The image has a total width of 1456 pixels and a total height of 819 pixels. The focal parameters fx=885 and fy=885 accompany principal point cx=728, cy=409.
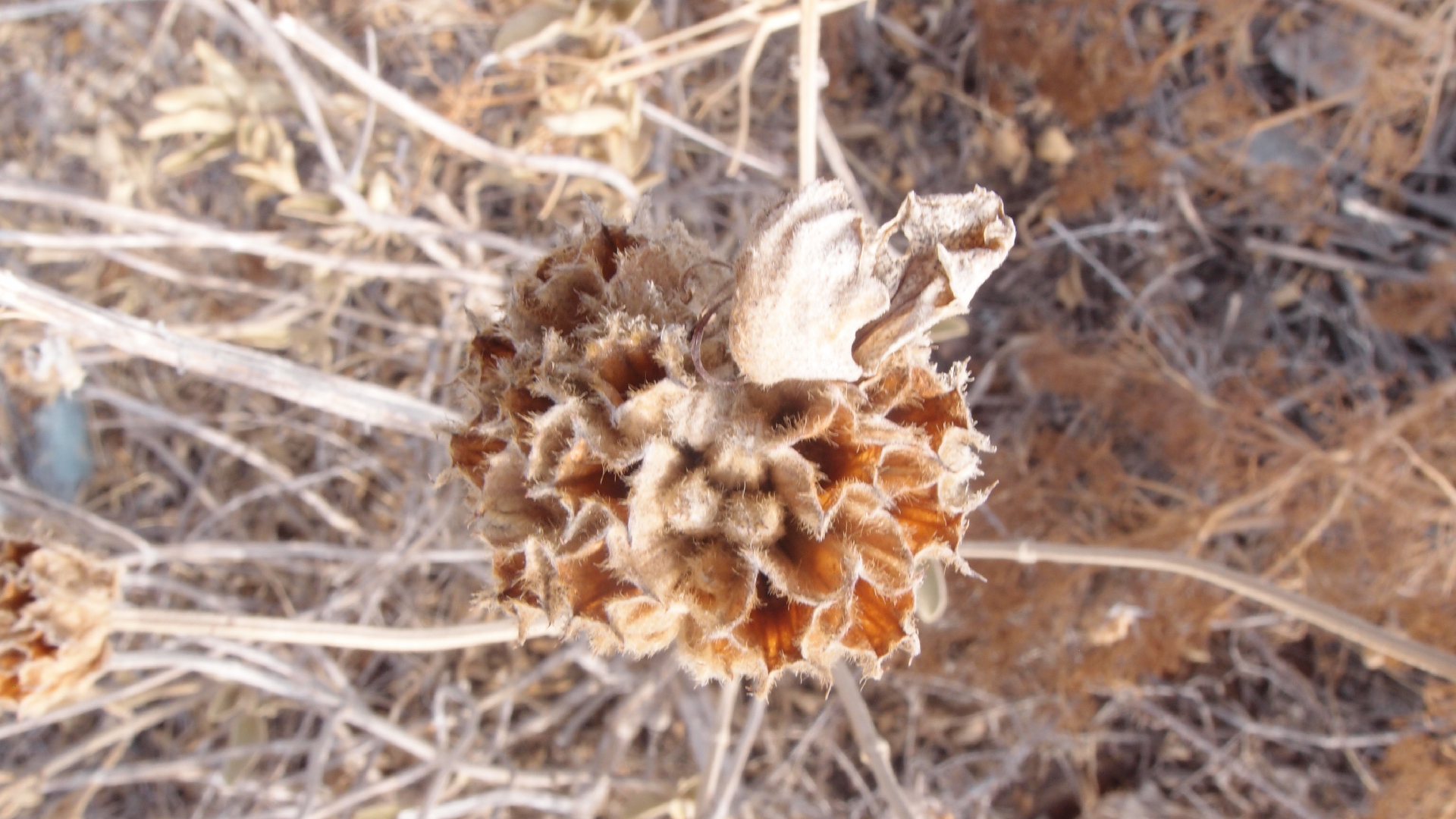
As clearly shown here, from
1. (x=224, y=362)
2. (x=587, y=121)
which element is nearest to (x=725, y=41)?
(x=587, y=121)

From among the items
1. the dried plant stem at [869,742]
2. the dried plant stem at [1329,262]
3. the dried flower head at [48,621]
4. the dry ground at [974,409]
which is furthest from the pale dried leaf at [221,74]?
the dried plant stem at [1329,262]

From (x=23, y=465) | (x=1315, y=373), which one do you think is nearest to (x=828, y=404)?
(x=1315, y=373)

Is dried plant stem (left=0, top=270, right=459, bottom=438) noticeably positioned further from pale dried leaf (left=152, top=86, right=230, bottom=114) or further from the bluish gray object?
the bluish gray object

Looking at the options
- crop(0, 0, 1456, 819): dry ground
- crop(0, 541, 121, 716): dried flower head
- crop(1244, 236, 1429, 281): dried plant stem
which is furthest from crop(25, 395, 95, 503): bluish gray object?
crop(1244, 236, 1429, 281): dried plant stem

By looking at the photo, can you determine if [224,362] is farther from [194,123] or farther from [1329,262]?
[1329,262]

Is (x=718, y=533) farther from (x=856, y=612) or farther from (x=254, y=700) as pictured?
(x=254, y=700)

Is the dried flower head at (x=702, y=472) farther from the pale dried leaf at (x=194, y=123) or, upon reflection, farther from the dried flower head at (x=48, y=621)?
the pale dried leaf at (x=194, y=123)
